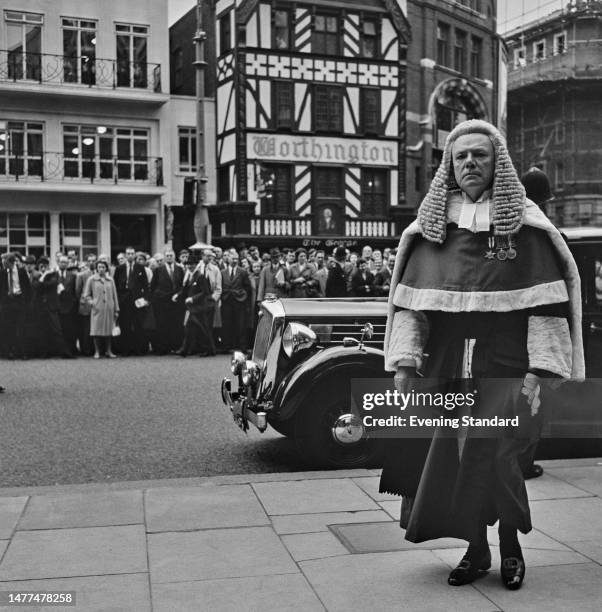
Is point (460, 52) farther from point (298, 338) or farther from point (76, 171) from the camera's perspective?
point (298, 338)

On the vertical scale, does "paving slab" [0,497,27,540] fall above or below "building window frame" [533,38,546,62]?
below

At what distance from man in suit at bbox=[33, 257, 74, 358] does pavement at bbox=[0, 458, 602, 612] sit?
10.2m

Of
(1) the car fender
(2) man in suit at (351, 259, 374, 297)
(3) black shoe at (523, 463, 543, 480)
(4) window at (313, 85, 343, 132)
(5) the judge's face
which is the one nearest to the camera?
(5) the judge's face

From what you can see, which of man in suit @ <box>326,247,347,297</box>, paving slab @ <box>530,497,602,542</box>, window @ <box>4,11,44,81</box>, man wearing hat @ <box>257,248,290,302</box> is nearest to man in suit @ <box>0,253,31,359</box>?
man wearing hat @ <box>257,248,290,302</box>

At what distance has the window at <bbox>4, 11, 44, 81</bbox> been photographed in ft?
100

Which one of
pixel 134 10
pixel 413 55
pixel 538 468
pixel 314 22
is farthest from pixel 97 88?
pixel 538 468

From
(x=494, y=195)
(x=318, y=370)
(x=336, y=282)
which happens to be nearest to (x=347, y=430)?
(x=318, y=370)

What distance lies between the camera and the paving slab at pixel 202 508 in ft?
16.5

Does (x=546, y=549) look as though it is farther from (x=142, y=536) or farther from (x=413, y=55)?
(x=413, y=55)

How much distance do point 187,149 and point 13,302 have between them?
18.9m

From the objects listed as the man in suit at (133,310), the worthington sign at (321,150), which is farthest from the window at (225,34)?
the man in suit at (133,310)

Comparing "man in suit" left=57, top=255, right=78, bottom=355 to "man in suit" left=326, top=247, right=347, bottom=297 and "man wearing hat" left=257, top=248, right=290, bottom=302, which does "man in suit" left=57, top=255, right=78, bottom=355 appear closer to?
"man wearing hat" left=257, top=248, right=290, bottom=302

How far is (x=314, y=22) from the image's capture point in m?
33.6

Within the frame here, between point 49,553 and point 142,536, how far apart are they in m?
0.51
